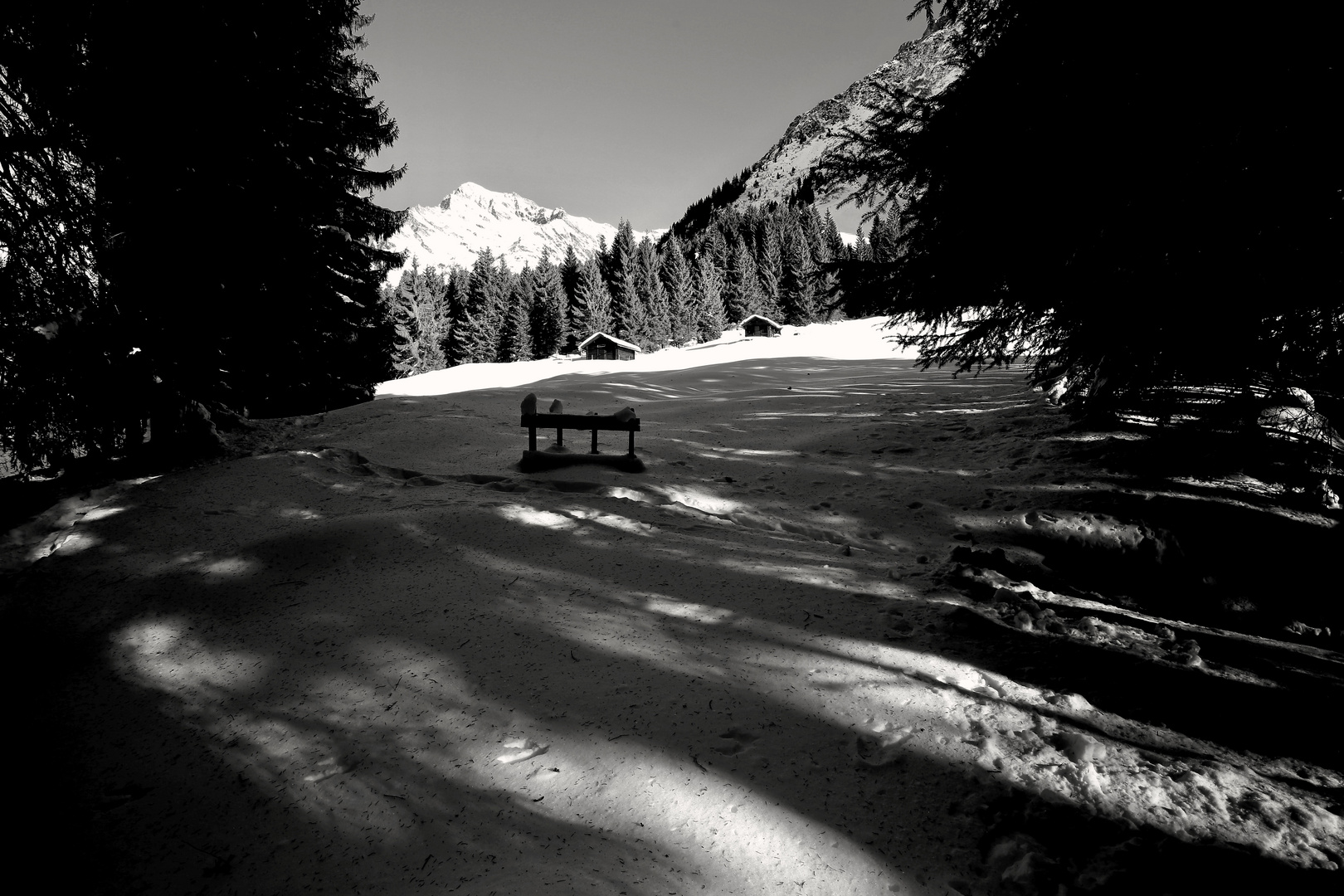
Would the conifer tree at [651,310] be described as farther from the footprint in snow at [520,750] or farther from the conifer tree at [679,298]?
the footprint in snow at [520,750]

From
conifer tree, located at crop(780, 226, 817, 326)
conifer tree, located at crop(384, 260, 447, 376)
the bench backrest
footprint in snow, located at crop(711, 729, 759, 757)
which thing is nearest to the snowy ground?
footprint in snow, located at crop(711, 729, 759, 757)

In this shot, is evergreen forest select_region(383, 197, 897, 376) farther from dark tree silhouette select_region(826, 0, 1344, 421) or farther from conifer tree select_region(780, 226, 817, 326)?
dark tree silhouette select_region(826, 0, 1344, 421)

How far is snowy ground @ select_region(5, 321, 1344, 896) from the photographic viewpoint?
2451 mm

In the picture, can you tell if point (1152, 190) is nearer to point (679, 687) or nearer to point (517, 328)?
point (679, 687)

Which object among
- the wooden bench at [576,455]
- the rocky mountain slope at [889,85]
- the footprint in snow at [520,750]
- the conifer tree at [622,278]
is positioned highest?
the conifer tree at [622,278]

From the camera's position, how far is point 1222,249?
430 centimetres

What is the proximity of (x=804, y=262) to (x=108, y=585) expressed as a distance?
72329 millimetres

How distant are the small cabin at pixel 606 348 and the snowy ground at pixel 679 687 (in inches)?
1746

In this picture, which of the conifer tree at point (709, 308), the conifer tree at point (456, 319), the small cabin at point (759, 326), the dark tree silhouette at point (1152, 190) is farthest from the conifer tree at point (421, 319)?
the dark tree silhouette at point (1152, 190)

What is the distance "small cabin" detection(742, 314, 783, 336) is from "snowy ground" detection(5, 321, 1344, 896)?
53434mm

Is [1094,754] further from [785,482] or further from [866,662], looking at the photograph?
[785,482]

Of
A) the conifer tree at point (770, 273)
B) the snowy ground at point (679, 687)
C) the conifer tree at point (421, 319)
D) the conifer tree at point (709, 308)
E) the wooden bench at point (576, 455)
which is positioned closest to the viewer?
the snowy ground at point (679, 687)

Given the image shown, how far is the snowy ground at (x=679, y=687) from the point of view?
2.45 m

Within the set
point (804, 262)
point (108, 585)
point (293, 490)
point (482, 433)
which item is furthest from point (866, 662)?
point (804, 262)
